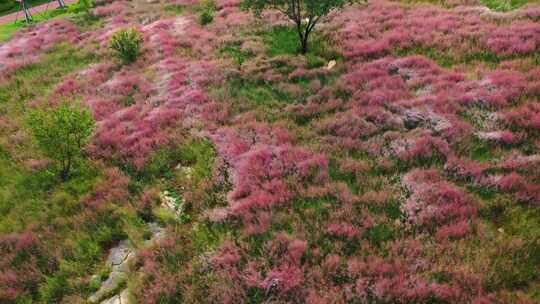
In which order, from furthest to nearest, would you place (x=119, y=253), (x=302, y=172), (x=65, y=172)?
(x=65, y=172) < (x=302, y=172) < (x=119, y=253)

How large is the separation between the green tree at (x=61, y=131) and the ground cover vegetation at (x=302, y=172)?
70mm

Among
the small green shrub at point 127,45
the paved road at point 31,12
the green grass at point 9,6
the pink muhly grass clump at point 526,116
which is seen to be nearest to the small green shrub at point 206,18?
the small green shrub at point 127,45

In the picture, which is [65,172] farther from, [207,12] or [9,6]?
[9,6]

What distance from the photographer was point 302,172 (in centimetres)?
977

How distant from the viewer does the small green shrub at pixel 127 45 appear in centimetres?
2056

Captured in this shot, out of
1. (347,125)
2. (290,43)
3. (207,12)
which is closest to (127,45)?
(207,12)

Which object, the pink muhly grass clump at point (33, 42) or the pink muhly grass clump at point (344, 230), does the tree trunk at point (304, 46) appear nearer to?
the pink muhly grass clump at point (344, 230)

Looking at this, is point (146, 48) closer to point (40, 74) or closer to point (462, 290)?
point (40, 74)

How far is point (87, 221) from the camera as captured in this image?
Answer: 1030 centimetres

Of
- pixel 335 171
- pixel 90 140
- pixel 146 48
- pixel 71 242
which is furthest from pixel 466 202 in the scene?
pixel 146 48

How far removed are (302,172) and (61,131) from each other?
7.63 m

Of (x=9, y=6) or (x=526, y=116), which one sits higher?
(x=9, y=6)

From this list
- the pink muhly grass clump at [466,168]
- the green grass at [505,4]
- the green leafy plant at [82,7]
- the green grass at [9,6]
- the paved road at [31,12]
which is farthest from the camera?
the green grass at [9,6]

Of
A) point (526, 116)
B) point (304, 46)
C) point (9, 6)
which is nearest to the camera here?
point (526, 116)
